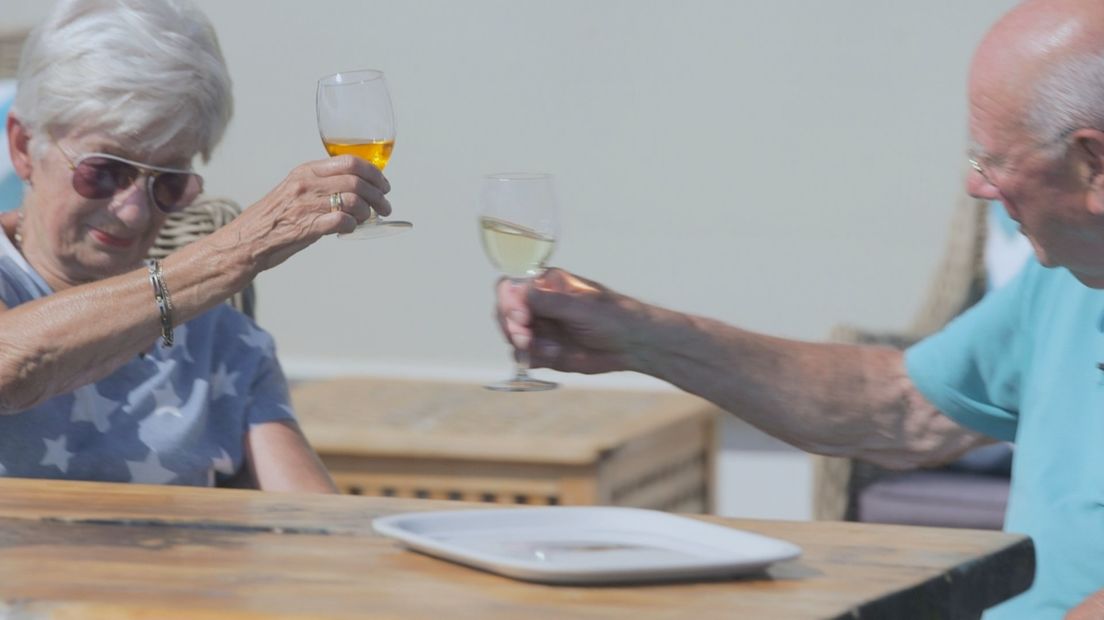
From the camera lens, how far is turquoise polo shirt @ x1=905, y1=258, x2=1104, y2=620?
2275mm

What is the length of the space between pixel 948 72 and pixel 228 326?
2831 millimetres

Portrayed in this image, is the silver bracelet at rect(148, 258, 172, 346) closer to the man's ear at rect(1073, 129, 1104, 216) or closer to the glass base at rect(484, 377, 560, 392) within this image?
the glass base at rect(484, 377, 560, 392)

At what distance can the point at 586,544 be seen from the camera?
6.09 feet

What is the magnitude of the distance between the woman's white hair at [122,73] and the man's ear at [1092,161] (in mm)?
1268

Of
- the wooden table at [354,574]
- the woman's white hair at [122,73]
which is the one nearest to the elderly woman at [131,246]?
the woman's white hair at [122,73]

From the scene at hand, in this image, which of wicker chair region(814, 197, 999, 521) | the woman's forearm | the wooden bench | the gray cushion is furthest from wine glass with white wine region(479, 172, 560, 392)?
wicker chair region(814, 197, 999, 521)

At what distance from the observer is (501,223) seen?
7.44 ft

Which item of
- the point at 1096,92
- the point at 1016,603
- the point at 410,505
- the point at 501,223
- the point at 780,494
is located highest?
the point at 1096,92

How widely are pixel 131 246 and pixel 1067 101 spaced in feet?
4.51

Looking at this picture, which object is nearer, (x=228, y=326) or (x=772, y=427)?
(x=772, y=427)

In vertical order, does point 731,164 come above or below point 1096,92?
below

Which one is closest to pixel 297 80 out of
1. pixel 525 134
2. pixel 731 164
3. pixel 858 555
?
pixel 525 134

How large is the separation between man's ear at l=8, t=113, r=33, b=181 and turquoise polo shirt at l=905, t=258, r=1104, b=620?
4.44 feet

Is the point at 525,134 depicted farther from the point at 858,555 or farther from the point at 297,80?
the point at 858,555
